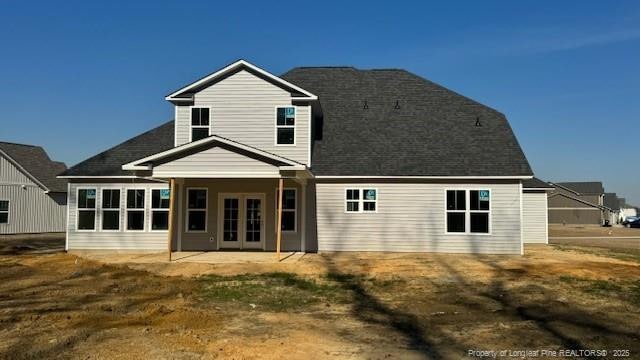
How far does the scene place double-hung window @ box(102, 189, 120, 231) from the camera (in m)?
21.6

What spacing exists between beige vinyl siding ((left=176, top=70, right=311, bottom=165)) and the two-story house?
0.04 meters

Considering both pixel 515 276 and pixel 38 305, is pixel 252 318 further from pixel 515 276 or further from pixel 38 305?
pixel 515 276

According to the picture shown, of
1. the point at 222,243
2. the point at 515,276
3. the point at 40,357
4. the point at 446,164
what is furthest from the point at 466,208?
the point at 40,357

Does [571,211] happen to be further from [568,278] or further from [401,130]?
[568,278]

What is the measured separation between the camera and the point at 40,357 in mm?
7301

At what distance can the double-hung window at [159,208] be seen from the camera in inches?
843

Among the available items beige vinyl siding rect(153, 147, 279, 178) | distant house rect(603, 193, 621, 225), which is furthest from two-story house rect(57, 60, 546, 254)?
distant house rect(603, 193, 621, 225)

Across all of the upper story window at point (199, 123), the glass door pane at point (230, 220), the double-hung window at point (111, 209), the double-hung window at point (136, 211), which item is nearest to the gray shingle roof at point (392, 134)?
the double-hung window at point (111, 209)

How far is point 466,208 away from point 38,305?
14509mm

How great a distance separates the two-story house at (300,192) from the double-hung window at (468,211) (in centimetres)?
4

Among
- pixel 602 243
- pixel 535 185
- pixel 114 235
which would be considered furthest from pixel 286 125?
pixel 602 243

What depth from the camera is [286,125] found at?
20812 millimetres

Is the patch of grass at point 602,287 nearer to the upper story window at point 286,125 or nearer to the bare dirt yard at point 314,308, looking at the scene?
the bare dirt yard at point 314,308

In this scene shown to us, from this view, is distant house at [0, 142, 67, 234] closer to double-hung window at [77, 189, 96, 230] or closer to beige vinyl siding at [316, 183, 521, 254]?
double-hung window at [77, 189, 96, 230]
